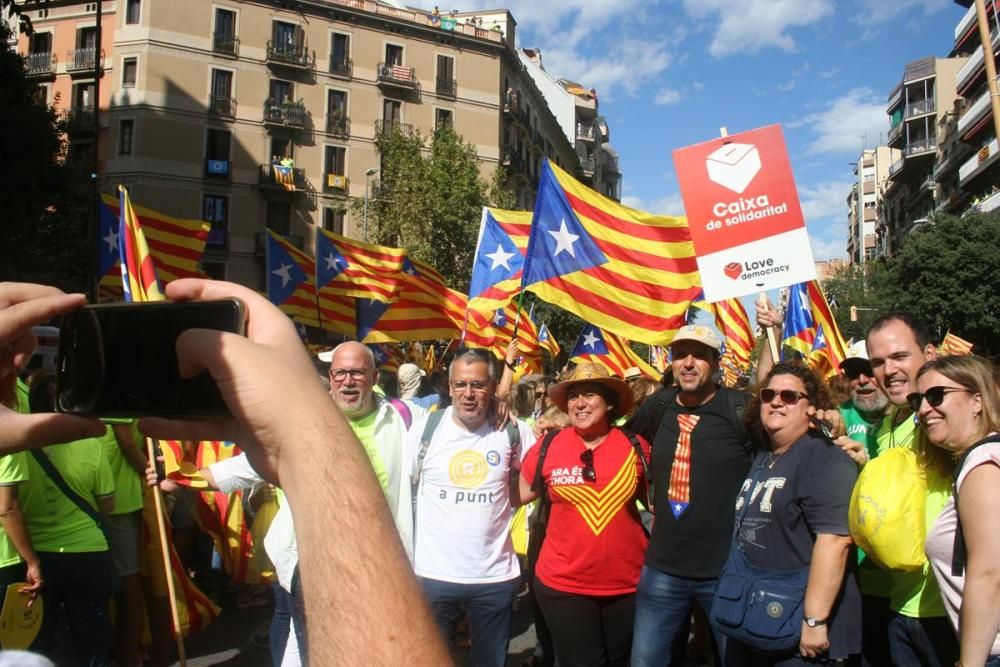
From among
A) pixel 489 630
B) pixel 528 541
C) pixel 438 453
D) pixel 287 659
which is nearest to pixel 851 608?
pixel 489 630

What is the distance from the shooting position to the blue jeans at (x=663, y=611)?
12.5ft

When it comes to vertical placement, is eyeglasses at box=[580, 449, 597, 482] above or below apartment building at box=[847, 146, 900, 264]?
below

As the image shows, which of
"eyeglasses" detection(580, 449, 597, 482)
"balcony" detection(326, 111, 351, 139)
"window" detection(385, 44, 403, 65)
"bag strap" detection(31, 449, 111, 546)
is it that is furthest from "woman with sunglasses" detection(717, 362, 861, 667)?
"window" detection(385, 44, 403, 65)

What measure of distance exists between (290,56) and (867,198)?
73544mm

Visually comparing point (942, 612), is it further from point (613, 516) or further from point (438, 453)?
point (438, 453)

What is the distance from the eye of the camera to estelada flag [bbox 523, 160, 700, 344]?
20.0 ft

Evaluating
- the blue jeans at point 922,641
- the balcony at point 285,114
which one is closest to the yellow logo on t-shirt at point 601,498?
the blue jeans at point 922,641

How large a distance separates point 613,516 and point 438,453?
943 mm

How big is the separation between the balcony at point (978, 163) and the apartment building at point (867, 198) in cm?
3699

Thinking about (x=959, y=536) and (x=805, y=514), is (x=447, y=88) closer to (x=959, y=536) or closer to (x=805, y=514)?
(x=805, y=514)

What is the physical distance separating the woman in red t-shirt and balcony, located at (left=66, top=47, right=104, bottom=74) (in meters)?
40.1

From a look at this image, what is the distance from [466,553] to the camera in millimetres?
3990

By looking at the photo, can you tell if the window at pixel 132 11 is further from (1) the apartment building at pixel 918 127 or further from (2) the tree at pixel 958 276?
(1) the apartment building at pixel 918 127

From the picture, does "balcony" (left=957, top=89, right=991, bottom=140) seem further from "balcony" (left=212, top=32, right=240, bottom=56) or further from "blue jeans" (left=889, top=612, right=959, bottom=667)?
"blue jeans" (left=889, top=612, right=959, bottom=667)
